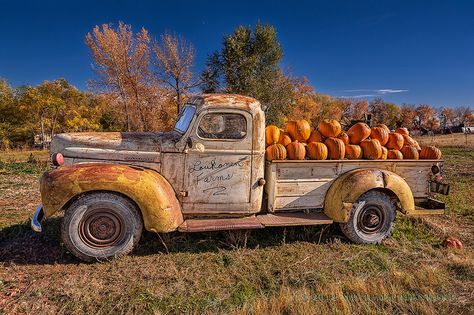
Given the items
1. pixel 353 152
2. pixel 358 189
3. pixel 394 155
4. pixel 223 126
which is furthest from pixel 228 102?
pixel 394 155

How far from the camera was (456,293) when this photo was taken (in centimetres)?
356

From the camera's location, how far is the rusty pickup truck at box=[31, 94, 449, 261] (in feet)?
13.6

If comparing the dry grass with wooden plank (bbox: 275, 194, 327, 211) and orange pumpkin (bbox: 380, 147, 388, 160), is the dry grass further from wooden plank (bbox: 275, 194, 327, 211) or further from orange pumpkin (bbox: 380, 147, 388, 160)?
wooden plank (bbox: 275, 194, 327, 211)

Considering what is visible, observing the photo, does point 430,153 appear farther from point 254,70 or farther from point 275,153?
point 254,70

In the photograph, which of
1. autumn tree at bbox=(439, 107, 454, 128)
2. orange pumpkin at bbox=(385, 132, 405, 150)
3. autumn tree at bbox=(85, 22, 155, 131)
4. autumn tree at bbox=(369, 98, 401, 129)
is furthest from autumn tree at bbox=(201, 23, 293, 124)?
autumn tree at bbox=(439, 107, 454, 128)

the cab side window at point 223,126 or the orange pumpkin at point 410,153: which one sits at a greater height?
the cab side window at point 223,126

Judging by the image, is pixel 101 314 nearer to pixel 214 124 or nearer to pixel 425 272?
pixel 214 124

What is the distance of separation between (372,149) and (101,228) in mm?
4336

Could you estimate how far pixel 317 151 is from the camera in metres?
5.00

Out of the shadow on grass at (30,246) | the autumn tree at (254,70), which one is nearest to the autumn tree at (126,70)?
the autumn tree at (254,70)

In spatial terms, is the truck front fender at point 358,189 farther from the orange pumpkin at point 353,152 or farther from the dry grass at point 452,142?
the dry grass at point 452,142

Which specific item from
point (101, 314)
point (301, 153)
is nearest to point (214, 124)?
point (301, 153)

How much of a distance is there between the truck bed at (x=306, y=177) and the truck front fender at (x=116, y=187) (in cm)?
156

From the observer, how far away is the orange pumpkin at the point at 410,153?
5352mm
